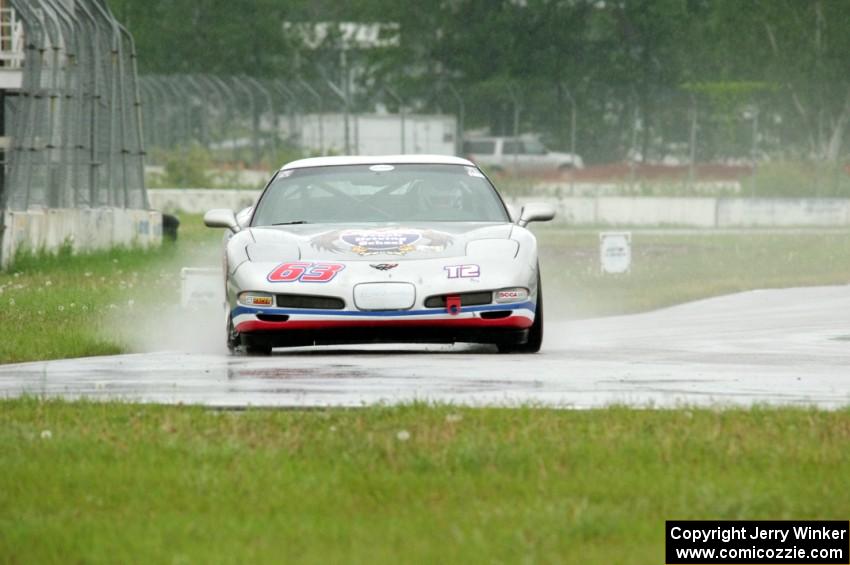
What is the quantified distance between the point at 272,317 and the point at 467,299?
1.15 meters

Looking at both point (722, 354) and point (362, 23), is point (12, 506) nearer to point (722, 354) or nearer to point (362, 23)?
point (722, 354)

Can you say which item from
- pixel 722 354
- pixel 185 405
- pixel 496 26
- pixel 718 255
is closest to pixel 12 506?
pixel 185 405

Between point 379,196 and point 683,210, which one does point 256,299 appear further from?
point 683,210

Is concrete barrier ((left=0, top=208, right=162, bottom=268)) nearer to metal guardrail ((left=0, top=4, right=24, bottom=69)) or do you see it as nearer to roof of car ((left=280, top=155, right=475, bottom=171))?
metal guardrail ((left=0, top=4, right=24, bottom=69))

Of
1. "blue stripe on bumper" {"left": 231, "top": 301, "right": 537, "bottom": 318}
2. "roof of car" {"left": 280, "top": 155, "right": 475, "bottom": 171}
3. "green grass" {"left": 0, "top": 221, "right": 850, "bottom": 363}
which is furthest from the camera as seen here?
"green grass" {"left": 0, "top": 221, "right": 850, "bottom": 363}

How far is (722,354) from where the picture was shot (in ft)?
38.8

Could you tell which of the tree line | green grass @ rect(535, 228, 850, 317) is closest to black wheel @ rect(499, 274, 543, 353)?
green grass @ rect(535, 228, 850, 317)

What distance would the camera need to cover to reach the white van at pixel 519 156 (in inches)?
2345

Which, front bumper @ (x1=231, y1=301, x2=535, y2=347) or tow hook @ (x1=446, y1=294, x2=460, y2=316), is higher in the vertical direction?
tow hook @ (x1=446, y1=294, x2=460, y2=316)

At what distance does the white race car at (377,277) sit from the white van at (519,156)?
144 feet

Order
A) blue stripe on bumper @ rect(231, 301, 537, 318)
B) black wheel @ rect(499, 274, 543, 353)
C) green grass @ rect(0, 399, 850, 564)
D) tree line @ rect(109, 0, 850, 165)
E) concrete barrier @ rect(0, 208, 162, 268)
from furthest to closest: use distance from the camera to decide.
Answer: tree line @ rect(109, 0, 850, 165) → concrete barrier @ rect(0, 208, 162, 268) → black wheel @ rect(499, 274, 543, 353) → blue stripe on bumper @ rect(231, 301, 537, 318) → green grass @ rect(0, 399, 850, 564)

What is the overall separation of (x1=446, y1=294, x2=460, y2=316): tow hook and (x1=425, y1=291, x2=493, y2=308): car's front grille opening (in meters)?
0.02

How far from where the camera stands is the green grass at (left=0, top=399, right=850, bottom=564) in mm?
5160

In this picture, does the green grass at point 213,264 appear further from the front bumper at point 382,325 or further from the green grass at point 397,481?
the green grass at point 397,481
